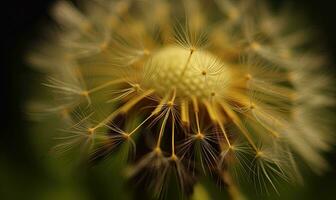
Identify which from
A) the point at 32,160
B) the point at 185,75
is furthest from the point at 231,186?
the point at 32,160

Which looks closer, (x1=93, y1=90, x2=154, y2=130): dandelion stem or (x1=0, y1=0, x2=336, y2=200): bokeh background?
(x1=93, y1=90, x2=154, y2=130): dandelion stem

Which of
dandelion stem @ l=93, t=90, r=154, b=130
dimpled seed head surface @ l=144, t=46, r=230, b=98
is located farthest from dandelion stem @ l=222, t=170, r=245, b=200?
dandelion stem @ l=93, t=90, r=154, b=130

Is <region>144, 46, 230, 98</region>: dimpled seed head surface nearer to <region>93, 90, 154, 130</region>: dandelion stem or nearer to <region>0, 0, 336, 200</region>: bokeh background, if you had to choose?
<region>93, 90, 154, 130</region>: dandelion stem

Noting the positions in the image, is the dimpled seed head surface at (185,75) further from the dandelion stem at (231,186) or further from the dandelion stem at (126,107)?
the dandelion stem at (231,186)

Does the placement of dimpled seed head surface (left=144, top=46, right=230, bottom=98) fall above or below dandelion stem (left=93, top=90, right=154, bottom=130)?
above

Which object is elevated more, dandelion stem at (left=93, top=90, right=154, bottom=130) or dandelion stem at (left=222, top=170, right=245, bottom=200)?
dandelion stem at (left=93, top=90, right=154, bottom=130)

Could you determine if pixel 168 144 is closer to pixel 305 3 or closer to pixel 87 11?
pixel 87 11

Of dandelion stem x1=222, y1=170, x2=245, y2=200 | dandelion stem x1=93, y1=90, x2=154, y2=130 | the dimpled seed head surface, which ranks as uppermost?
the dimpled seed head surface
